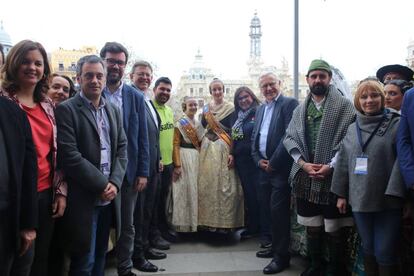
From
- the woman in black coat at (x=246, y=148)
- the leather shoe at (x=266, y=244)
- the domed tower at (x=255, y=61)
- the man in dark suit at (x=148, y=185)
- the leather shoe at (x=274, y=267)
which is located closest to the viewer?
the leather shoe at (x=274, y=267)

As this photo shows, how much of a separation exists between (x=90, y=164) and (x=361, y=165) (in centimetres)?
147

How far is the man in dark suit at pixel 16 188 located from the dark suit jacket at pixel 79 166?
0.87ft

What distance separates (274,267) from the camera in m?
2.86

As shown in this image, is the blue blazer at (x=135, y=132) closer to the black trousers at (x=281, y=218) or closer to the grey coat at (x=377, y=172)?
the black trousers at (x=281, y=218)

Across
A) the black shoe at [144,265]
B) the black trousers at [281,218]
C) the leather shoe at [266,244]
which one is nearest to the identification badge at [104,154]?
the black shoe at [144,265]

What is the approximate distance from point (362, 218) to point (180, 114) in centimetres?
219

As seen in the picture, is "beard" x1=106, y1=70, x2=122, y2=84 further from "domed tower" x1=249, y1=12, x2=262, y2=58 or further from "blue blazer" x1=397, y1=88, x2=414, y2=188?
"domed tower" x1=249, y1=12, x2=262, y2=58

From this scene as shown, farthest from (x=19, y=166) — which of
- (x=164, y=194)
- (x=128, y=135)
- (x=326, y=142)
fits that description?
(x=164, y=194)

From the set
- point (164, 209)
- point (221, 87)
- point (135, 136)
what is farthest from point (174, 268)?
point (221, 87)

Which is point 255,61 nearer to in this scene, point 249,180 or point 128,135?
point 249,180

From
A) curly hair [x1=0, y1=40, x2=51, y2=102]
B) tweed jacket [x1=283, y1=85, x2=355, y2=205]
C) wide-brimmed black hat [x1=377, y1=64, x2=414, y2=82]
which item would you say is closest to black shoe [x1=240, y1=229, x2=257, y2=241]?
tweed jacket [x1=283, y1=85, x2=355, y2=205]

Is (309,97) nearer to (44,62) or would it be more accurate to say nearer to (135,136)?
(135,136)

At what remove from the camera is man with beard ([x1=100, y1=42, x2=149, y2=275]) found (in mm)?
2562

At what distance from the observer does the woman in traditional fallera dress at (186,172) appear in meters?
3.54
